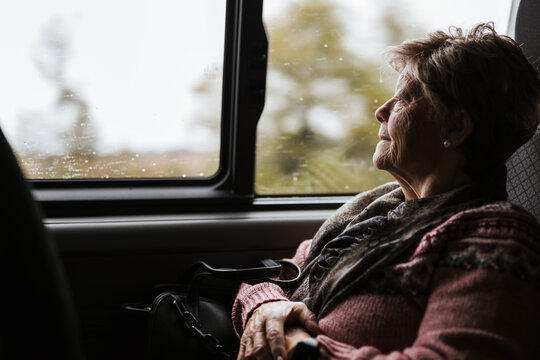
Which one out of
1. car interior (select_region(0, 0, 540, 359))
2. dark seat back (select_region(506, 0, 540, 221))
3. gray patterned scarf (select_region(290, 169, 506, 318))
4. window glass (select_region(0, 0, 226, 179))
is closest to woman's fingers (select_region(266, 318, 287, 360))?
gray patterned scarf (select_region(290, 169, 506, 318))

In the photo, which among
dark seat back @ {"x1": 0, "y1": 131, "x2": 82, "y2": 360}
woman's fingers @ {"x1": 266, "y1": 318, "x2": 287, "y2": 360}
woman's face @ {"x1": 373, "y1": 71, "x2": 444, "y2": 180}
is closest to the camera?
dark seat back @ {"x1": 0, "y1": 131, "x2": 82, "y2": 360}

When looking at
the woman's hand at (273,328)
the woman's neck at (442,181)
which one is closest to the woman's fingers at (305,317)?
the woman's hand at (273,328)

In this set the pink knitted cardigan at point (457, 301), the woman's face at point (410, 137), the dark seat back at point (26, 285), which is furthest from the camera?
the woman's face at point (410, 137)

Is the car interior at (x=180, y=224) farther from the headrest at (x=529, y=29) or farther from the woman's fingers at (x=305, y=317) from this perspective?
the woman's fingers at (x=305, y=317)

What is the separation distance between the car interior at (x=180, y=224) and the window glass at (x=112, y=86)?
0.28 ft

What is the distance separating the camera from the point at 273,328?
1368mm

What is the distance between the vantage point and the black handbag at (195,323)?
4.91 feet

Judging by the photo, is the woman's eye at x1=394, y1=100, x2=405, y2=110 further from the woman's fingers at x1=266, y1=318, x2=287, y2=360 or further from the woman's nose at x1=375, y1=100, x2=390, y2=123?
the woman's fingers at x1=266, y1=318, x2=287, y2=360

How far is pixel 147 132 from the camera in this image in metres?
2.01

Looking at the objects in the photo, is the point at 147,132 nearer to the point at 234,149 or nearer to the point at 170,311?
the point at 234,149

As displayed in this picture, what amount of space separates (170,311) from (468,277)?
30.8 inches

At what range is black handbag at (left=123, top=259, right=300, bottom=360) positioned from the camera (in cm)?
150

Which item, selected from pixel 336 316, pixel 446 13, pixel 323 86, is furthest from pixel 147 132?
pixel 446 13

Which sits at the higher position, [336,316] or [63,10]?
[63,10]
